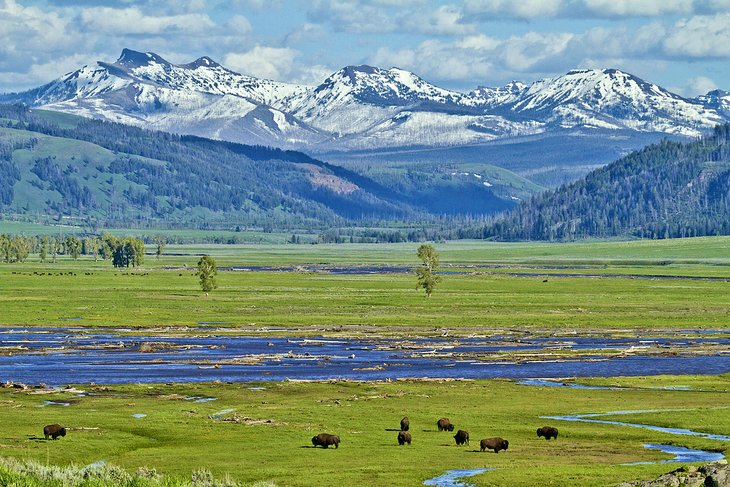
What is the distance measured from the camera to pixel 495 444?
173 feet

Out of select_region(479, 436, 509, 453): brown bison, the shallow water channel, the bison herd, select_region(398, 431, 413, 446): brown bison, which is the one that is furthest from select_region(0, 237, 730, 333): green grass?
select_region(479, 436, 509, 453): brown bison

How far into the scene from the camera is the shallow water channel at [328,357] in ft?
269

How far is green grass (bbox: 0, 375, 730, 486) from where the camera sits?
158 ft

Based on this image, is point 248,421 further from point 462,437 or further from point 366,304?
point 366,304

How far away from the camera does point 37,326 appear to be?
383ft

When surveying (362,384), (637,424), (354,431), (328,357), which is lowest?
(637,424)

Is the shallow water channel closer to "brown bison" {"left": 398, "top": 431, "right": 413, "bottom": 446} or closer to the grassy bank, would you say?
the grassy bank

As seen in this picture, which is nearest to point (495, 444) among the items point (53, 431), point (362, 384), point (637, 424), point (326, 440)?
point (326, 440)

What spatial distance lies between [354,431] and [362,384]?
1757cm

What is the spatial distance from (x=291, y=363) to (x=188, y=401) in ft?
68.9

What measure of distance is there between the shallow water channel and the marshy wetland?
0.22 metres

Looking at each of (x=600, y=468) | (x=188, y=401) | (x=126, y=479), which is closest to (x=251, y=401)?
(x=188, y=401)

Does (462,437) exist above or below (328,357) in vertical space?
below

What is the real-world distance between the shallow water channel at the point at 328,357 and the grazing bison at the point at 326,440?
25.2 m
